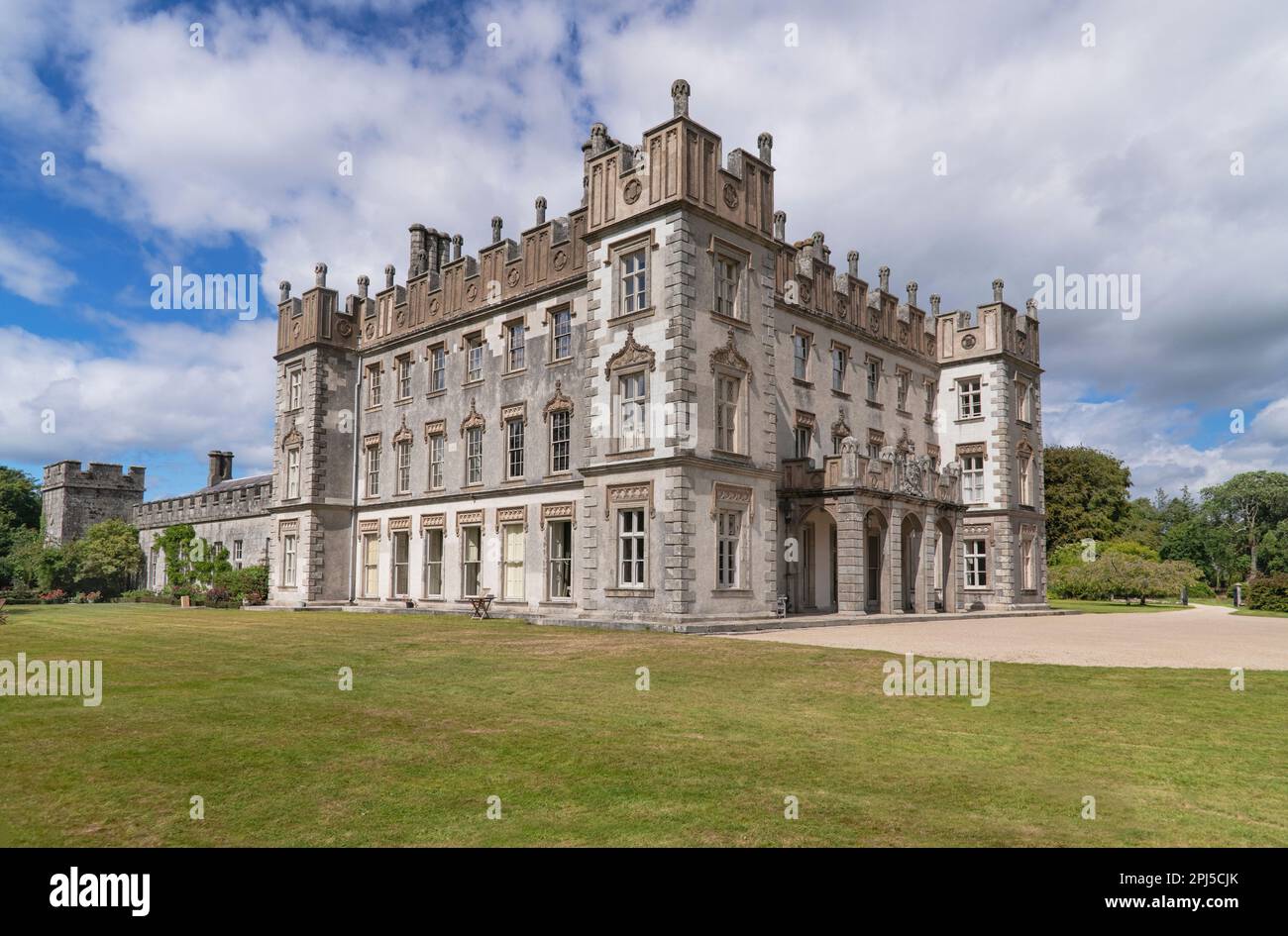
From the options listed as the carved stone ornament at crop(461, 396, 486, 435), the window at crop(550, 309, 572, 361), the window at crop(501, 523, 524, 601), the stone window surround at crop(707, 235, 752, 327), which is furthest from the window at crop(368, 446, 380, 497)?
the stone window surround at crop(707, 235, 752, 327)

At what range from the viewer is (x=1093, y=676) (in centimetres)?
1340

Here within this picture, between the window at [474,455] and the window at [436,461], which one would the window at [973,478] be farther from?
the window at [436,461]

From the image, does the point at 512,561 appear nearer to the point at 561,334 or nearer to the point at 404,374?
the point at 561,334

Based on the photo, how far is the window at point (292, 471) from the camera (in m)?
38.4

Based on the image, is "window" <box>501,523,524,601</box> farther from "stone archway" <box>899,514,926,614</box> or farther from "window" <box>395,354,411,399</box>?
"stone archway" <box>899,514,926,614</box>

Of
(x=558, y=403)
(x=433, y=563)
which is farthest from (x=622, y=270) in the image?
(x=433, y=563)

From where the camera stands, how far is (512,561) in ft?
101

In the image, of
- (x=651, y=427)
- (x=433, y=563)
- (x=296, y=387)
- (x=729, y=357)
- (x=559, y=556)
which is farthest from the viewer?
(x=296, y=387)

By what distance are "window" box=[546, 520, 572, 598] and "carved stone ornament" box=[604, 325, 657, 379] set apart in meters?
6.10

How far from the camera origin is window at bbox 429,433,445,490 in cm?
3438

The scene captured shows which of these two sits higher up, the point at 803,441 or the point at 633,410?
the point at 633,410

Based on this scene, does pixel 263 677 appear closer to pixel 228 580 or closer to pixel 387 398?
pixel 387 398

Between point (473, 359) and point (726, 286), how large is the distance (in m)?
11.7

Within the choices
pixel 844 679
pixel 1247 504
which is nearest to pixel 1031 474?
pixel 844 679
